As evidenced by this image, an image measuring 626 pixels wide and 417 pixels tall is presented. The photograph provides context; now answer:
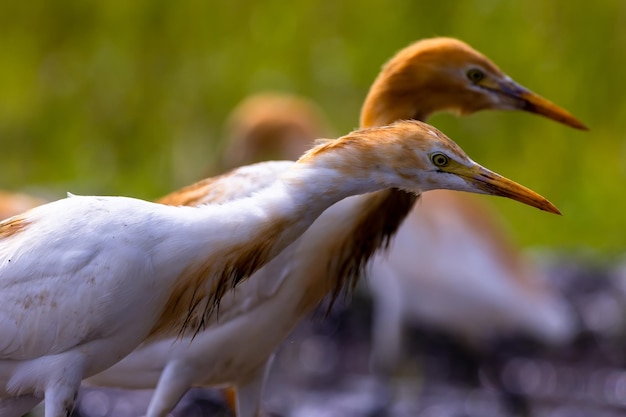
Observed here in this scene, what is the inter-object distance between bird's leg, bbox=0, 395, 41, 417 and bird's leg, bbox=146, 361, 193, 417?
40 cm

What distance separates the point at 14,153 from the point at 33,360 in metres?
5.73

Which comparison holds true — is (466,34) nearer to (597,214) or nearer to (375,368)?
(597,214)

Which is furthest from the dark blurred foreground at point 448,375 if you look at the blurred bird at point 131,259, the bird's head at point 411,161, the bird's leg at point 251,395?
the bird's head at point 411,161

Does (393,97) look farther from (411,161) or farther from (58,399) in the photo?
(58,399)

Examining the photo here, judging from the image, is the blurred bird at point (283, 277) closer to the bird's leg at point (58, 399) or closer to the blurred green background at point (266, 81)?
the bird's leg at point (58, 399)

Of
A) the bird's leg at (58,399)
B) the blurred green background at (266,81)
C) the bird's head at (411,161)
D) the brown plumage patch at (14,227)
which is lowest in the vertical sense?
the blurred green background at (266,81)

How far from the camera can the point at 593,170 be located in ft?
25.8

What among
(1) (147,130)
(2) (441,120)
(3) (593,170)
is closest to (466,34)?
(2) (441,120)

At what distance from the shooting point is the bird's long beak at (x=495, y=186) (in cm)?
247

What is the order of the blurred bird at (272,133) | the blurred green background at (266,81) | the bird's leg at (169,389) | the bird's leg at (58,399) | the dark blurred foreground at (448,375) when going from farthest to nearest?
the blurred green background at (266,81), the blurred bird at (272,133), the dark blurred foreground at (448,375), the bird's leg at (169,389), the bird's leg at (58,399)

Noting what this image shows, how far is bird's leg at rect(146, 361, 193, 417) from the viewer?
3066 mm

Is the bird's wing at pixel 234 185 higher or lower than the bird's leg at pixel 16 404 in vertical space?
higher

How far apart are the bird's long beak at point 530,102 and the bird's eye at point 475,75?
4 cm

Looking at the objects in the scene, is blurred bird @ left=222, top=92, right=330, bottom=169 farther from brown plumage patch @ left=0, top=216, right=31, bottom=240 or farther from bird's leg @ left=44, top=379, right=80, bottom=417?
bird's leg @ left=44, top=379, right=80, bottom=417
